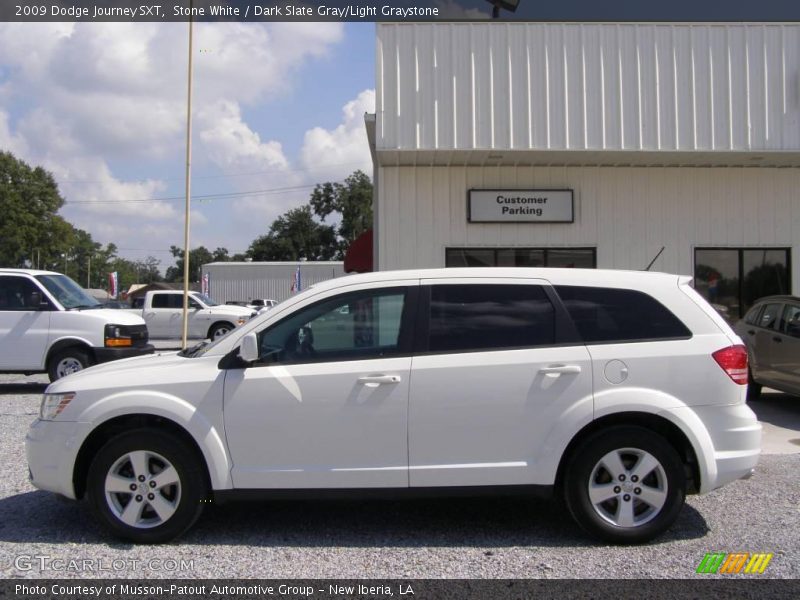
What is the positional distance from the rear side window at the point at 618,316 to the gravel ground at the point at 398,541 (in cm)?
138

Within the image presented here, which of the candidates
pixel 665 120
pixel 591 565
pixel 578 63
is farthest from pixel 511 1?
pixel 591 565

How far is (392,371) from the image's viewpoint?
4918mm

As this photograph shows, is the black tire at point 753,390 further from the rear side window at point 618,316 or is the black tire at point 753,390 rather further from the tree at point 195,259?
the tree at point 195,259

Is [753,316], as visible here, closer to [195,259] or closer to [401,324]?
[401,324]

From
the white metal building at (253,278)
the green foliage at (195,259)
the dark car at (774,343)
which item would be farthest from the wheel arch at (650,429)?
the green foliage at (195,259)

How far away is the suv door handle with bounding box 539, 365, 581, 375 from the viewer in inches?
193

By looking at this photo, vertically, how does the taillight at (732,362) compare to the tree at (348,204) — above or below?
below

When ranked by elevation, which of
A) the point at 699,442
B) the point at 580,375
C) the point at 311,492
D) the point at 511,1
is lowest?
the point at 311,492

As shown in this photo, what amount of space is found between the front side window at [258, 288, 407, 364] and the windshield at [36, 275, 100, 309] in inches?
331

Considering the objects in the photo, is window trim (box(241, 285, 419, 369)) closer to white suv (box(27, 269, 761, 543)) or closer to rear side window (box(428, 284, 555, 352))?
white suv (box(27, 269, 761, 543))

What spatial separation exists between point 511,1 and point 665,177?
4461mm

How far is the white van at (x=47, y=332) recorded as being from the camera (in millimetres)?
11859

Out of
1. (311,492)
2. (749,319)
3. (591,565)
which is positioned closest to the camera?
Result: (591,565)

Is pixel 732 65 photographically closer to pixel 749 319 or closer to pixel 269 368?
pixel 749 319
